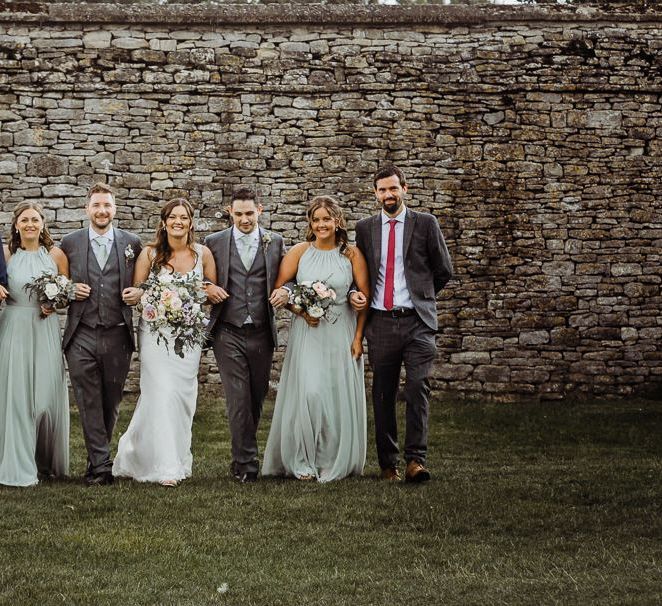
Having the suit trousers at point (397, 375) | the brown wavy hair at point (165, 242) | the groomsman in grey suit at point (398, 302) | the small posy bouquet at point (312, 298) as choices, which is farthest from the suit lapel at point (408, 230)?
Result: the brown wavy hair at point (165, 242)

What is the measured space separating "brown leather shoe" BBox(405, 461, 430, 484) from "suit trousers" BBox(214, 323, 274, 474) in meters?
0.99

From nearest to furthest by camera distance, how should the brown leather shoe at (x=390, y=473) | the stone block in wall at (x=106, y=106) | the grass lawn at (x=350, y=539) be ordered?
the grass lawn at (x=350, y=539)
the brown leather shoe at (x=390, y=473)
the stone block in wall at (x=106, y=106)

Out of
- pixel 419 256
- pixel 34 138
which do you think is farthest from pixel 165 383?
pixel 34 138

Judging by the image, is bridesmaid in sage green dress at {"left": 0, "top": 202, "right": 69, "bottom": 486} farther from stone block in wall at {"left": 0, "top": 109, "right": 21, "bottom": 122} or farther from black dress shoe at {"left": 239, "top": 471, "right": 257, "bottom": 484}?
stone block in wall at {"left": 0, "top": 109, "right": 21, "bottom": 122}

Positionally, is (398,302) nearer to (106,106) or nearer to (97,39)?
(106,106)

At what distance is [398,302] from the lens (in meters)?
7.04

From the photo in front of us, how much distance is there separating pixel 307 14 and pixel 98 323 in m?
5.95

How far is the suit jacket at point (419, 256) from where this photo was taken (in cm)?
704

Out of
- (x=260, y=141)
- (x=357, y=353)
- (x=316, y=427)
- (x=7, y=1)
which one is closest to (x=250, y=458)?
(x=316, y=427)

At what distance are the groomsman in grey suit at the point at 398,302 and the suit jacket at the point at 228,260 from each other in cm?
57

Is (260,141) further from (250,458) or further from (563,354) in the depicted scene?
(250,458)

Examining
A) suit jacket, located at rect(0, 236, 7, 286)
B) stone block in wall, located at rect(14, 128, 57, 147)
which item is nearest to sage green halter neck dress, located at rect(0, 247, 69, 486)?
suit jacket, located at rect(0, 236, 7, 286)

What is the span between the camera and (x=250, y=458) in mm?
6941

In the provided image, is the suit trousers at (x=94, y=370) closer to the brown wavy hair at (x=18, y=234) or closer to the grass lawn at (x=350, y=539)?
the grass lawn at (x=350, y=539)
